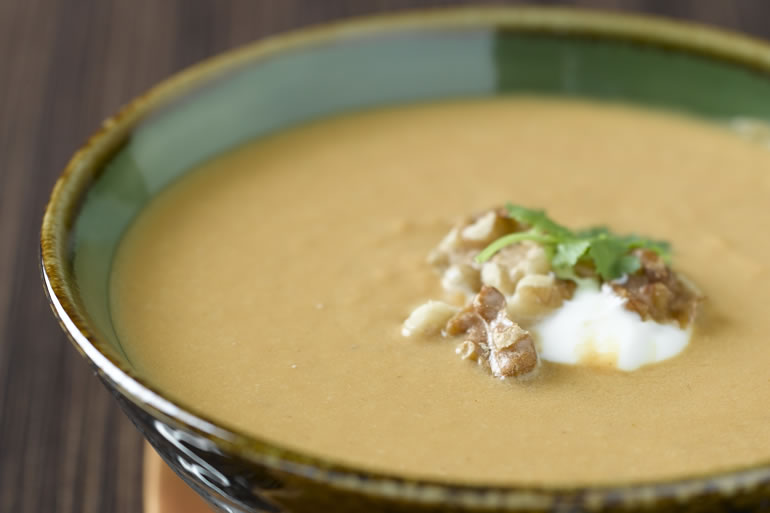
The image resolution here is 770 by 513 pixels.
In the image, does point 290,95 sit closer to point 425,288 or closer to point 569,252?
A: point 425,288

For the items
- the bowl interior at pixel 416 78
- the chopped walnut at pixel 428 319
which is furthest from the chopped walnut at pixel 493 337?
the bowl interior at pixel 416 78

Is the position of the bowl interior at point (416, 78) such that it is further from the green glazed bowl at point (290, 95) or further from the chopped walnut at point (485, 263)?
the chopped walnut at point (485, 263)

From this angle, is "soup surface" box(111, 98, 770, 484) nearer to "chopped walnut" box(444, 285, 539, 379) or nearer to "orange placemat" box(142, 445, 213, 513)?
"chopped walnut" box(444, 285, 539, 379)

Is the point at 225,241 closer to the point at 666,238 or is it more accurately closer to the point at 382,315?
the point at 382,315

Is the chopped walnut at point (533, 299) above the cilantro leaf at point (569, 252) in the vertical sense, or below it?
below

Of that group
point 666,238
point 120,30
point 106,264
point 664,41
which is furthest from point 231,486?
point 120,30

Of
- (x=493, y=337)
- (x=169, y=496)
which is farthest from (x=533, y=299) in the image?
(x=169, y=496)

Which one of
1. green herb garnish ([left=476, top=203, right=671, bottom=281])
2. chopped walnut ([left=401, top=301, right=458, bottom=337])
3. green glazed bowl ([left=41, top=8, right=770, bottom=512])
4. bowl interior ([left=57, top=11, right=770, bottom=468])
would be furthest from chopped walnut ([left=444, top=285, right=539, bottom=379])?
bowl interior ([left=57, top=11, right=770, bottom=468])
